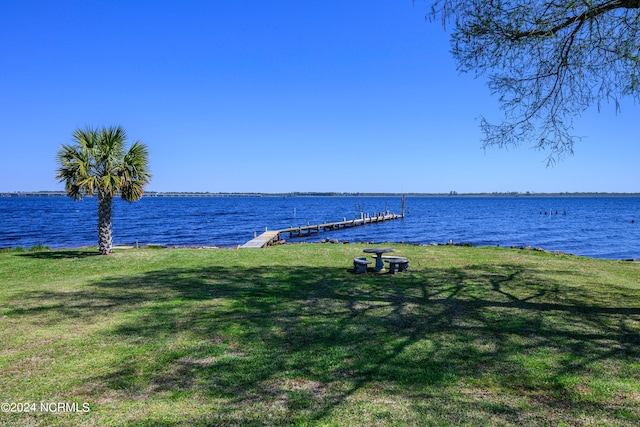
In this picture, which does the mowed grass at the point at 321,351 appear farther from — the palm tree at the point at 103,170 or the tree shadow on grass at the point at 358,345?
the palm tree at the point at 103,170

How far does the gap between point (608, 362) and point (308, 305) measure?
19.3 feet

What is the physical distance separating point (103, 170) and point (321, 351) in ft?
52.8

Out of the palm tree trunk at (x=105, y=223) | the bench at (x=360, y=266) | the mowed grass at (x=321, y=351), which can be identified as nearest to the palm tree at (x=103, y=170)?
the palm tree trunk at (x=105, y=223)

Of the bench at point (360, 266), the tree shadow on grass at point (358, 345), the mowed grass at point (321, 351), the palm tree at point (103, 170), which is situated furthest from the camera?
the palm tree at point (103, 170)

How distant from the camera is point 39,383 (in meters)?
5.11

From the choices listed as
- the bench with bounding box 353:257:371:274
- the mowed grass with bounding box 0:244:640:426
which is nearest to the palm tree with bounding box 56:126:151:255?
the mowed grass with bounding box 0:244:640:426

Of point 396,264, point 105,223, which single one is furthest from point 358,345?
point 105,223

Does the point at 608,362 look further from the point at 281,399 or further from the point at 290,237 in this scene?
the point at 290,237

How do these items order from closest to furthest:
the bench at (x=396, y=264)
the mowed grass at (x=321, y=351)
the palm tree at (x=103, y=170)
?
the mowed grass at (x=321, y=351)
the bench at (x=396, y=264)
the palm tree at (x=103, y=170)

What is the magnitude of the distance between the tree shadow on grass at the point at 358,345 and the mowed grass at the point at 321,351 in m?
0.03

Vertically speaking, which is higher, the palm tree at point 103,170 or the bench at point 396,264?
the palm tree at point 103,170

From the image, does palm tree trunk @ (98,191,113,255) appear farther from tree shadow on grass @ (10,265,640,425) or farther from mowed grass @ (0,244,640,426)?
tree shadow on grass @ (10,265,640,425)

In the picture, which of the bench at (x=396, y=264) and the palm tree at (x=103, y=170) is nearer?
the bench at (x=396, y=264)

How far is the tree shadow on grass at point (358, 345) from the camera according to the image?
187 inches
